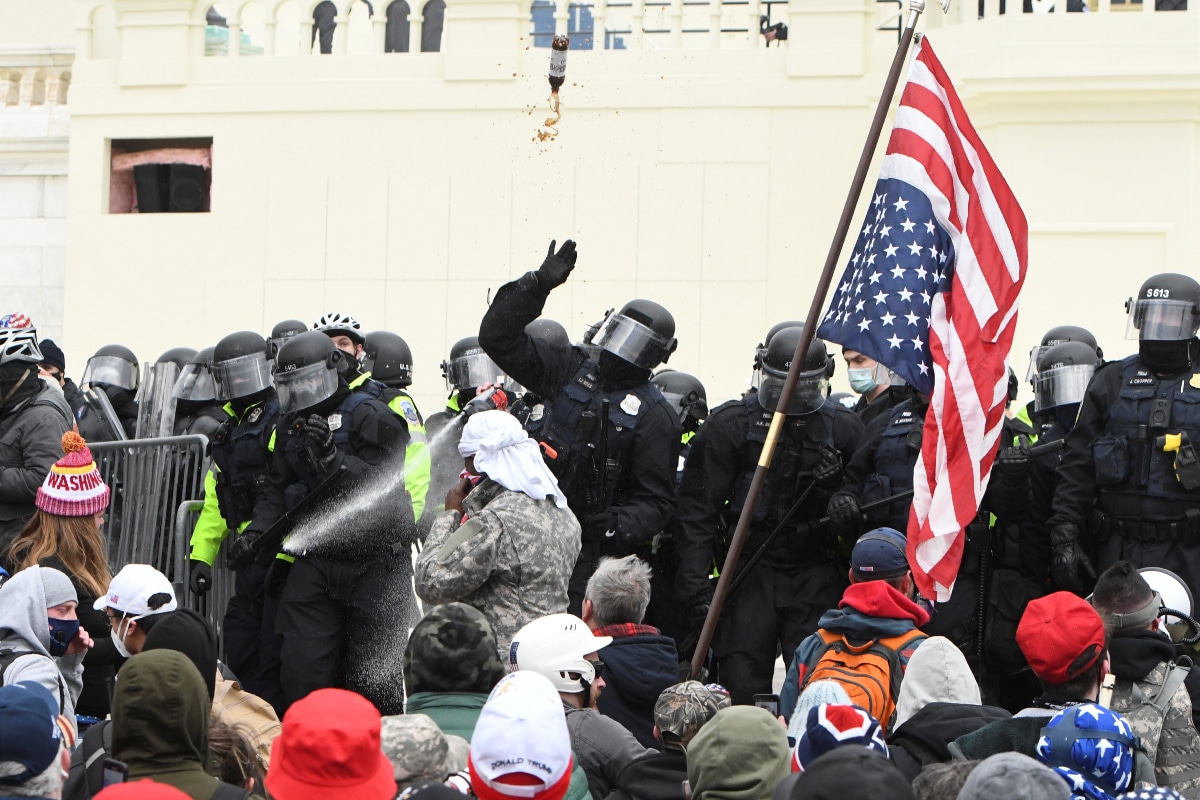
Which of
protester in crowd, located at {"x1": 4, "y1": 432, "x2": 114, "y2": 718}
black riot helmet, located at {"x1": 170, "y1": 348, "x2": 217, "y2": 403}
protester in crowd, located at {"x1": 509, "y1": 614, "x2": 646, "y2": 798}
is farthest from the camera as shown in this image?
black riot helmet, located at {"x1": 170, "y1": 348, "x2": 217, "y2": 403}

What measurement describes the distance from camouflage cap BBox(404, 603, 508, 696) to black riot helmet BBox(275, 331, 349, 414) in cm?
330

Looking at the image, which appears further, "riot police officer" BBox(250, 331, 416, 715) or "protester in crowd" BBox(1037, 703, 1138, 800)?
"riot police officer" BBox(250, 331, 416, 715)

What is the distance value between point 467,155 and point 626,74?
160 cm

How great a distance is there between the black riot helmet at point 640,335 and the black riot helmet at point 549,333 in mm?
198

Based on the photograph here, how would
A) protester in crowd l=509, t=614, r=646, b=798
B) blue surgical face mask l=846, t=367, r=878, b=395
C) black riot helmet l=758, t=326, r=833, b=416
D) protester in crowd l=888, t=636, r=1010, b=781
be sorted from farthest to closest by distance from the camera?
1. blue surgical face mask l=846, t=367, r=878, b=395
2. black riot helmet l=758, t=326, r=833, b=416
3. protester in crowd l=509, t=614, r=646, b=798
4. protester in crowd l=888, t=636, r=1010, b=781

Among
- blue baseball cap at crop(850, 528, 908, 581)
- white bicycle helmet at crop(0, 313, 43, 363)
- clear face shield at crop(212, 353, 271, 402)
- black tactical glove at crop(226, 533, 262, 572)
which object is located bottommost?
black tactical glove at crop(226, 533, 262, 572)

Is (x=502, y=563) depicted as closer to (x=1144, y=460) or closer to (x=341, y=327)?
(x=1144, y=460)

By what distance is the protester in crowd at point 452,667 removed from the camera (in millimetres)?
4961

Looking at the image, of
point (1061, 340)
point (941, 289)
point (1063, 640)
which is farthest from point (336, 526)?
point (1061, 340)

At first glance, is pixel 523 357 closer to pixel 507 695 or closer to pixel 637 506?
pixel 637 506

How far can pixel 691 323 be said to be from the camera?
14.8 meters

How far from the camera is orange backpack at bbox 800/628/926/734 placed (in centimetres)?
567

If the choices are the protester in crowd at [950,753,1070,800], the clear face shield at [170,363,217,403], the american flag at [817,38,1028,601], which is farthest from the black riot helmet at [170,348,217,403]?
the protester in crowd at [950,753,1070,800]

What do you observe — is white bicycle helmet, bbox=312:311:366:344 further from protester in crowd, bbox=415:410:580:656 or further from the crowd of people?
protester in crowd, bbox=415:410:580:656
